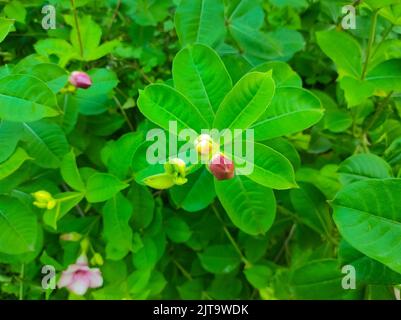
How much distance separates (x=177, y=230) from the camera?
1041 mm

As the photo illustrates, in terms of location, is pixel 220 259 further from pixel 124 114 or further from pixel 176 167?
pixel 176 167

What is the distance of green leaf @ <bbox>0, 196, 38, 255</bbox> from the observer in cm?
81

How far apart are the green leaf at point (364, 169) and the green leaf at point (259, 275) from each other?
35 centimetres

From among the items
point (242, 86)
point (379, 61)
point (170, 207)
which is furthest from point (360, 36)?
Result: point (170, 207)

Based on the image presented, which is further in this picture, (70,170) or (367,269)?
(70,170)

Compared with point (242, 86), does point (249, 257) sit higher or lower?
lower

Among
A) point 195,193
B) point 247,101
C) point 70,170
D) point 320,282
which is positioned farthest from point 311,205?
point 70,170

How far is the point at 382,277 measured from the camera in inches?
29.2

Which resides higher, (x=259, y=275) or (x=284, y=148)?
(x=284, y=148)

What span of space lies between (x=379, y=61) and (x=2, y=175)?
2.37 feet

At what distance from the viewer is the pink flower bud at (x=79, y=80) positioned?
3.05ft

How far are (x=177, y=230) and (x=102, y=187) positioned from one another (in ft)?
0.77

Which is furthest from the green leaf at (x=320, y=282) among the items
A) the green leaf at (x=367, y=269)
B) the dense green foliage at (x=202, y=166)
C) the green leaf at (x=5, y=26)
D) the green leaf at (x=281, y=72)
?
the green leaf at (x=5, y=26)

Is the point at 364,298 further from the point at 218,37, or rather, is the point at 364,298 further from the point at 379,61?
the point at 218,37
